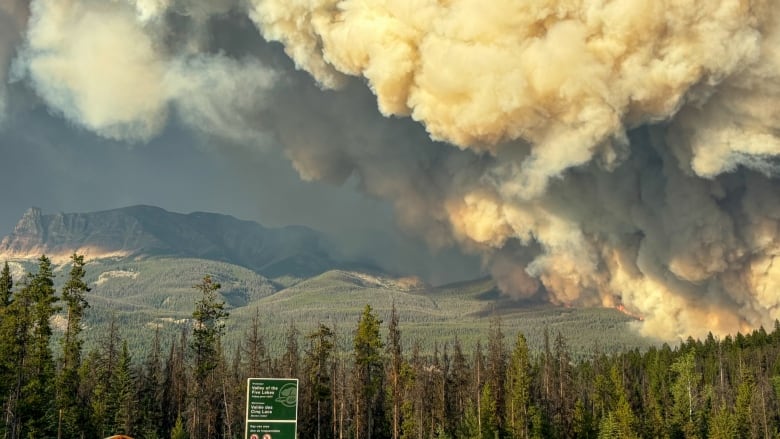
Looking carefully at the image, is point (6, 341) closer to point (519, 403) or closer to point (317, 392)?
point (317, 392)

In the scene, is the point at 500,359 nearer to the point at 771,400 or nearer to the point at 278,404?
the point at 771,400

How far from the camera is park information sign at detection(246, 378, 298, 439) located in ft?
120

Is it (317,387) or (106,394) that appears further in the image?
(106,394)

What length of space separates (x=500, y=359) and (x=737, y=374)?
45182 mm

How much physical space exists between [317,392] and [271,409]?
139ft

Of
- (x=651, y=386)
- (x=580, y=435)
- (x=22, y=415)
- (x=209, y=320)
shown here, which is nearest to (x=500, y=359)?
(x=580, y=435)

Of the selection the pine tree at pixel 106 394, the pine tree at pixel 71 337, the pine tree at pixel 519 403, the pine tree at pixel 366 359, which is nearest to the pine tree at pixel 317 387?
the pine tree at pixel 366 359

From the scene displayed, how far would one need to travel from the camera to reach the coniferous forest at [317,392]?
61.9 meters

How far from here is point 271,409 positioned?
121ft

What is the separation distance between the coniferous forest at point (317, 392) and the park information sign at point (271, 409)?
25.4 meters

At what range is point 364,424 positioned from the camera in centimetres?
8569

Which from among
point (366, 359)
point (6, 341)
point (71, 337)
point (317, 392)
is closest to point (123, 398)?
point (71, 337)

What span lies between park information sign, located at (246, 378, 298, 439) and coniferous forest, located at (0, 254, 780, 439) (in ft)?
83.2

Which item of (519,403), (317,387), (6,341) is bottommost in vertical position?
(519,403)
